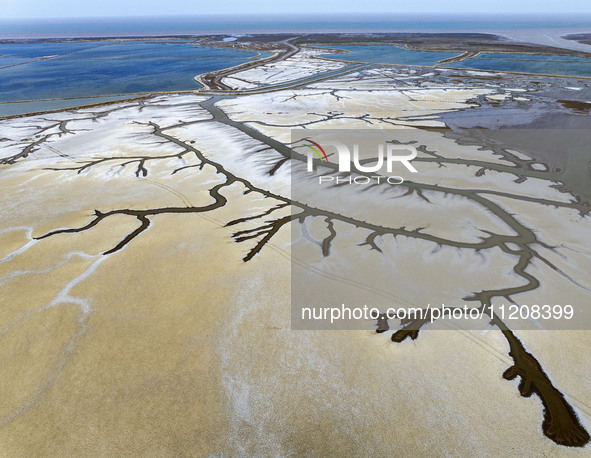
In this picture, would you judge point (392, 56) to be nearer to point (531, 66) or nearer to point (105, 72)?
point (531, 66)

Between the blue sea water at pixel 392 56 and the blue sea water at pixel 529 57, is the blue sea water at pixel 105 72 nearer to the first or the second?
the blue sea water at pixel 392 56

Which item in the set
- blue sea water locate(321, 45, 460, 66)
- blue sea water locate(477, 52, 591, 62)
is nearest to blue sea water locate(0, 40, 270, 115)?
blue sea water locate(321, 45, 460, 66)

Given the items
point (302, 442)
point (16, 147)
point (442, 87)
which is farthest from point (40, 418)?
point (442, 87)
